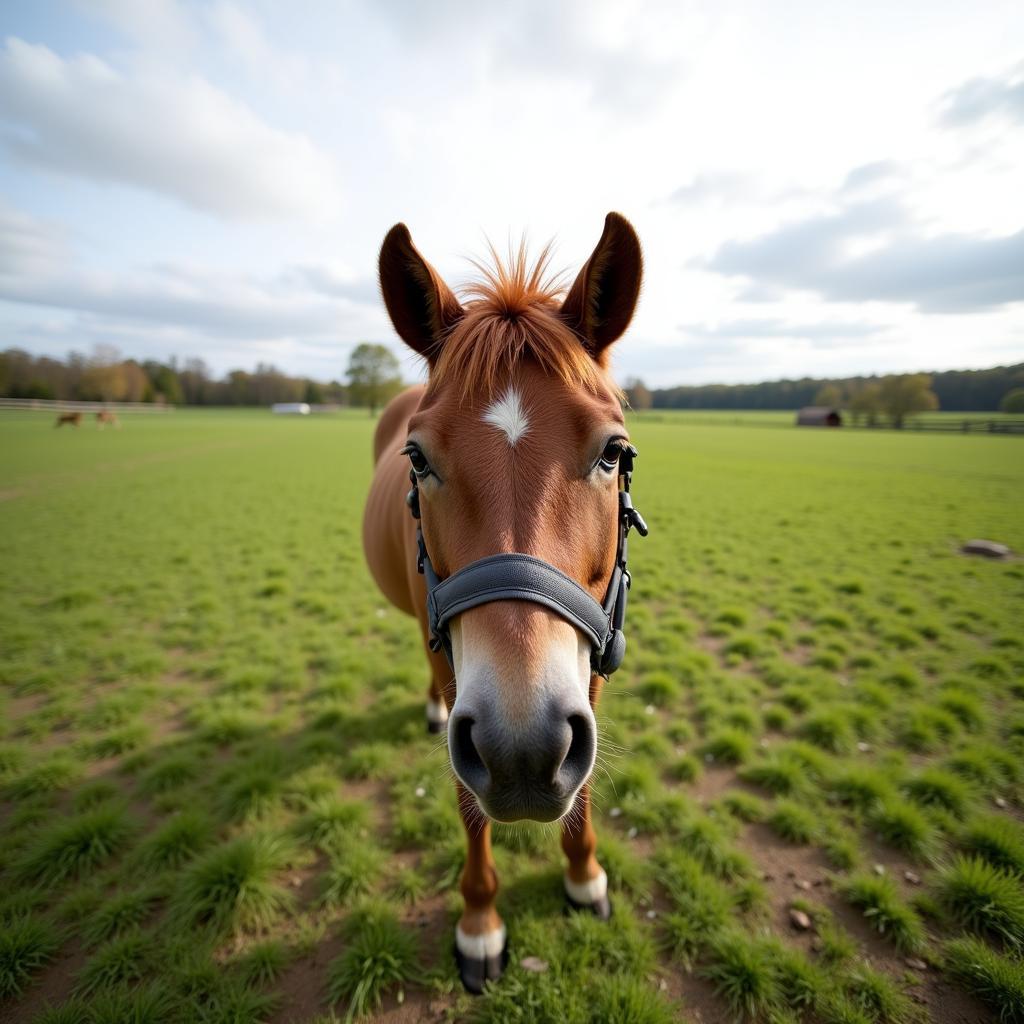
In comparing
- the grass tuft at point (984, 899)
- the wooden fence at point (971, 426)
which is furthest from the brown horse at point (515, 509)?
the wooden fence at point (971, 426)

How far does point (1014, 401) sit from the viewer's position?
238 ft

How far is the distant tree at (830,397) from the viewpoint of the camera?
9416 centimetres

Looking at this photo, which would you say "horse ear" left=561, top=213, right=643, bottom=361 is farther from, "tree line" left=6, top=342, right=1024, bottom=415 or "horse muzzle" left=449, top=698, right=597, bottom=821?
"tree line" left=6, top=342, right=1024, bottom=415

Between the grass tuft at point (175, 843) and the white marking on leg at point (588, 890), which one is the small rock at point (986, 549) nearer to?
the white marking on leg at point (588, 890)

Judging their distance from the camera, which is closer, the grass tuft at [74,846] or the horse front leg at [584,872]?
the horse front leg at [584,872]

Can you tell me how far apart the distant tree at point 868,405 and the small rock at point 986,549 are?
7929 cm

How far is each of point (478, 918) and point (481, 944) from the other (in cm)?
12

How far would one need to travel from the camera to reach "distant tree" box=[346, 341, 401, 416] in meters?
81.1

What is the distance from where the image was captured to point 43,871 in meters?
3.18

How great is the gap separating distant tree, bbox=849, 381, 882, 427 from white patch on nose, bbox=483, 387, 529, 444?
9221 cm

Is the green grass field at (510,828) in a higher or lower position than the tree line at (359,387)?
lower

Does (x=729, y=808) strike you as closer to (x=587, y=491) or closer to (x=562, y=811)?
(x=562, y=811)

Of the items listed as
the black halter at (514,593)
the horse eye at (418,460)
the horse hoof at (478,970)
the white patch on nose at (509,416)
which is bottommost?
the horse hoof at (478,970)

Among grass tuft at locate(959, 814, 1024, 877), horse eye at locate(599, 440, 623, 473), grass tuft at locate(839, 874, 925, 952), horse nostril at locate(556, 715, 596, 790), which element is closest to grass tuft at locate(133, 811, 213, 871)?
horse nostril at locate(556, 715, 596, 790)
